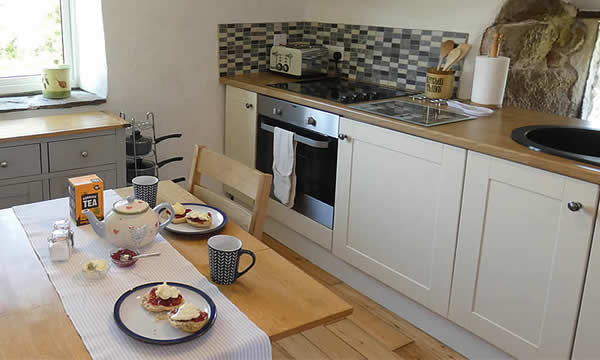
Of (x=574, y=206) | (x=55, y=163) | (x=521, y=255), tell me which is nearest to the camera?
(x=574, y=206)

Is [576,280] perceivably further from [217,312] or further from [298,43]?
[298,43]

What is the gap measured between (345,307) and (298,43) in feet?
8.83

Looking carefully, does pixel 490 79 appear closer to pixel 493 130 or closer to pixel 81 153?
pixel 493 130

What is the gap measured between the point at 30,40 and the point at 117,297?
2240 mm

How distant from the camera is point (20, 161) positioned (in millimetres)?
2531

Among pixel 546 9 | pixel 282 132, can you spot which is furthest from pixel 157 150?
pixel 546 9

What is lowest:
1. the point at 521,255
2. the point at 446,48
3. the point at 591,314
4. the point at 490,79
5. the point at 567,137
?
the point at 591,314

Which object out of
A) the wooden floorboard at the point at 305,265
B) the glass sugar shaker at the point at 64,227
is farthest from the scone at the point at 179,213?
the wooden floorboard at the point at 305,265

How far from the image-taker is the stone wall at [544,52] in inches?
101

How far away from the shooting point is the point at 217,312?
50.3 inches

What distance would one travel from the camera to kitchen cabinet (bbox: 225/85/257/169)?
3.31 m

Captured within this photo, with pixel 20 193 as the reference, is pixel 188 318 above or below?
above

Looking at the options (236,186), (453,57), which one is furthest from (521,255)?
(453,57)

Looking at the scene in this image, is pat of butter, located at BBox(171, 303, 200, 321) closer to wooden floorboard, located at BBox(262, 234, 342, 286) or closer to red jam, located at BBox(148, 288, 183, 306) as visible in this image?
red jam, located at BBox(148, 288, 183, 306)
